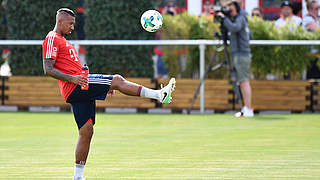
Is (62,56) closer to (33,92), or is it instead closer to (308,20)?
(33,92)

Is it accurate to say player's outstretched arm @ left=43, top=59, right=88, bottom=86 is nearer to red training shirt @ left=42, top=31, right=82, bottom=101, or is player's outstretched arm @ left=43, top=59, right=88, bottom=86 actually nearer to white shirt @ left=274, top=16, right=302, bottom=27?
red training shirt @ left=42, top=31, right=82, bottom=101

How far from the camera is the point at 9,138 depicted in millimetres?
13172

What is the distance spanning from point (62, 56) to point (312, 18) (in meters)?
12.5

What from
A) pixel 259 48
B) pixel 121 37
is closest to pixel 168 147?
pixel 259 48

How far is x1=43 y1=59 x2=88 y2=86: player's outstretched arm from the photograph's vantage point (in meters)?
8.37

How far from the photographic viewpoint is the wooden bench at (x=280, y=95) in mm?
18500

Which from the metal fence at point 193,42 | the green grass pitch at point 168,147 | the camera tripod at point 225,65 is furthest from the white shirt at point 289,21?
the green grass pitch at point 168,147

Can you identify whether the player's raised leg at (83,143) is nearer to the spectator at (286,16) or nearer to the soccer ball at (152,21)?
the soccer ball at (152,21)

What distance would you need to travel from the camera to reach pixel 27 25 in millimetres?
20000

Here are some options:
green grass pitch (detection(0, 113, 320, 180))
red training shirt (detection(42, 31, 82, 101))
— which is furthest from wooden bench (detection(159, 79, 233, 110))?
red training shirt (detection(42, 31, 82, 101))

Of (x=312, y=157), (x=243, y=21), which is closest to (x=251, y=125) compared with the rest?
(x=243, y=21)

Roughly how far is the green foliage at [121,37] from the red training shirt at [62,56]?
11.0 metres

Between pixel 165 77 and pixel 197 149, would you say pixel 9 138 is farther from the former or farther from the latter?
pixel 165 77

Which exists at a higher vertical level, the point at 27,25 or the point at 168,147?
the point at 27,25
